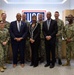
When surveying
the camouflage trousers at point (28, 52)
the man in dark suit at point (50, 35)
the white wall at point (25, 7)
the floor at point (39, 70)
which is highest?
the white wall at point (25, 7)

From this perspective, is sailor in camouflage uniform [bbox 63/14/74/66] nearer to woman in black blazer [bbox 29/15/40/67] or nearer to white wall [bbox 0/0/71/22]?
woman in black blazer [bbox 29/15/40/67]

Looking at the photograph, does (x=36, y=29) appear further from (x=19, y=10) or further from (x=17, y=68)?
(x=19, y=10)

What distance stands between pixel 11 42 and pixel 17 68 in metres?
0.77

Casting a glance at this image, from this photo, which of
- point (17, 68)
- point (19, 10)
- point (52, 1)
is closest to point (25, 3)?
point (19, 10)

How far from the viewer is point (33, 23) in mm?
5223

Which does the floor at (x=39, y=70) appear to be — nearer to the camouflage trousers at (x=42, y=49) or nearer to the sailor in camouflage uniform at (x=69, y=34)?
the camouflage trousers at (x=42, y=49)

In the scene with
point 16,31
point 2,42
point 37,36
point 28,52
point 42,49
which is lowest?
point 28,52

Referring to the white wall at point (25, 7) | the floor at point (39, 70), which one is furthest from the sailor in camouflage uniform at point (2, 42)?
the white wall at point (25, 7)

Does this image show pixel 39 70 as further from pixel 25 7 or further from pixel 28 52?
pixel 25 7

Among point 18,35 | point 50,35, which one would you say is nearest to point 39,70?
point 50,35

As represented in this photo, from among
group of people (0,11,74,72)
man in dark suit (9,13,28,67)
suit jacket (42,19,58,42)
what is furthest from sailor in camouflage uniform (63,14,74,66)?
man in dark suit (9,13,28,67)

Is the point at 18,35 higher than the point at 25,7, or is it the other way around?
the point at 25,7

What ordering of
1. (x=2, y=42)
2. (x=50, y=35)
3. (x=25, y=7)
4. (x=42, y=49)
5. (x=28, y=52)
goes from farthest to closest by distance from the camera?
(x=25, y=7)
(x=28, y=52)
(x=42, y=49)
(x=50, y=35)
(x=2, y=42)

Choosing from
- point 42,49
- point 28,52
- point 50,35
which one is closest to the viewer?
point 50,35
